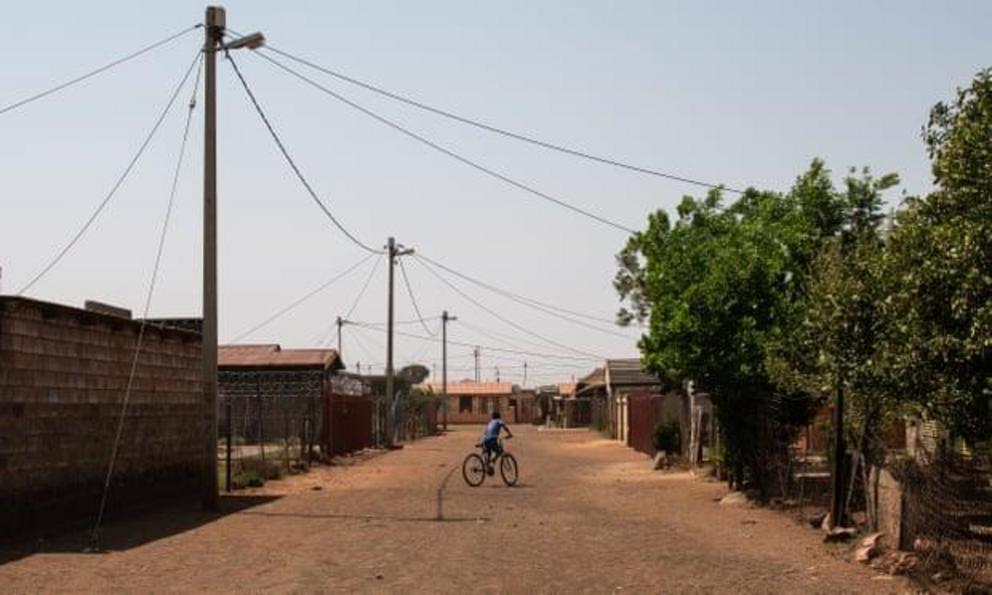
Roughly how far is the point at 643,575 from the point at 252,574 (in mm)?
4053

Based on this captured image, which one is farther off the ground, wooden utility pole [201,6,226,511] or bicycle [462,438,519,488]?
wooden utility pole [201,6,226,511]

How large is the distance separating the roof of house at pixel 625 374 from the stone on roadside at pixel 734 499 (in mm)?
38921

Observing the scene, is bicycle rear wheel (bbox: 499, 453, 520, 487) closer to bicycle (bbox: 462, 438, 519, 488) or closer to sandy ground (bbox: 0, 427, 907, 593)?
bicycle (bbox: 462, 438, 519, 488)

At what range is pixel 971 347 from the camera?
9.35 m

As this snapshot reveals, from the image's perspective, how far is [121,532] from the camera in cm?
1577

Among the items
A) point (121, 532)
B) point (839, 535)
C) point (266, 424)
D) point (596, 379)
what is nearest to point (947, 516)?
point (839, 535)

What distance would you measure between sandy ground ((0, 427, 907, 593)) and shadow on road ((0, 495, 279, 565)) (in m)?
0.04

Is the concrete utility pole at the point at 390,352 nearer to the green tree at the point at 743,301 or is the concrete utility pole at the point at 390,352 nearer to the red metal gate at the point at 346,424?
the red metal gate at the point at 346,424

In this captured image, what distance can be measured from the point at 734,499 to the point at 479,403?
88.1 metres

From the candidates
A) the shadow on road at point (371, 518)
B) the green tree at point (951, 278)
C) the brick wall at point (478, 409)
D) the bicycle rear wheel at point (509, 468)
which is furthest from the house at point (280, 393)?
the brick wall at point (478, 409)

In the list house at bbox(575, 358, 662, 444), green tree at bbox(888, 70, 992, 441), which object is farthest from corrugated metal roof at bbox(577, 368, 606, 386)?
green tree at bbox(888, 70, 992, 441)

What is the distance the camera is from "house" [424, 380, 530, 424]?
106 m

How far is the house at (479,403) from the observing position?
106m

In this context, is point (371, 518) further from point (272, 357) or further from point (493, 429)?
point (272, 357)
